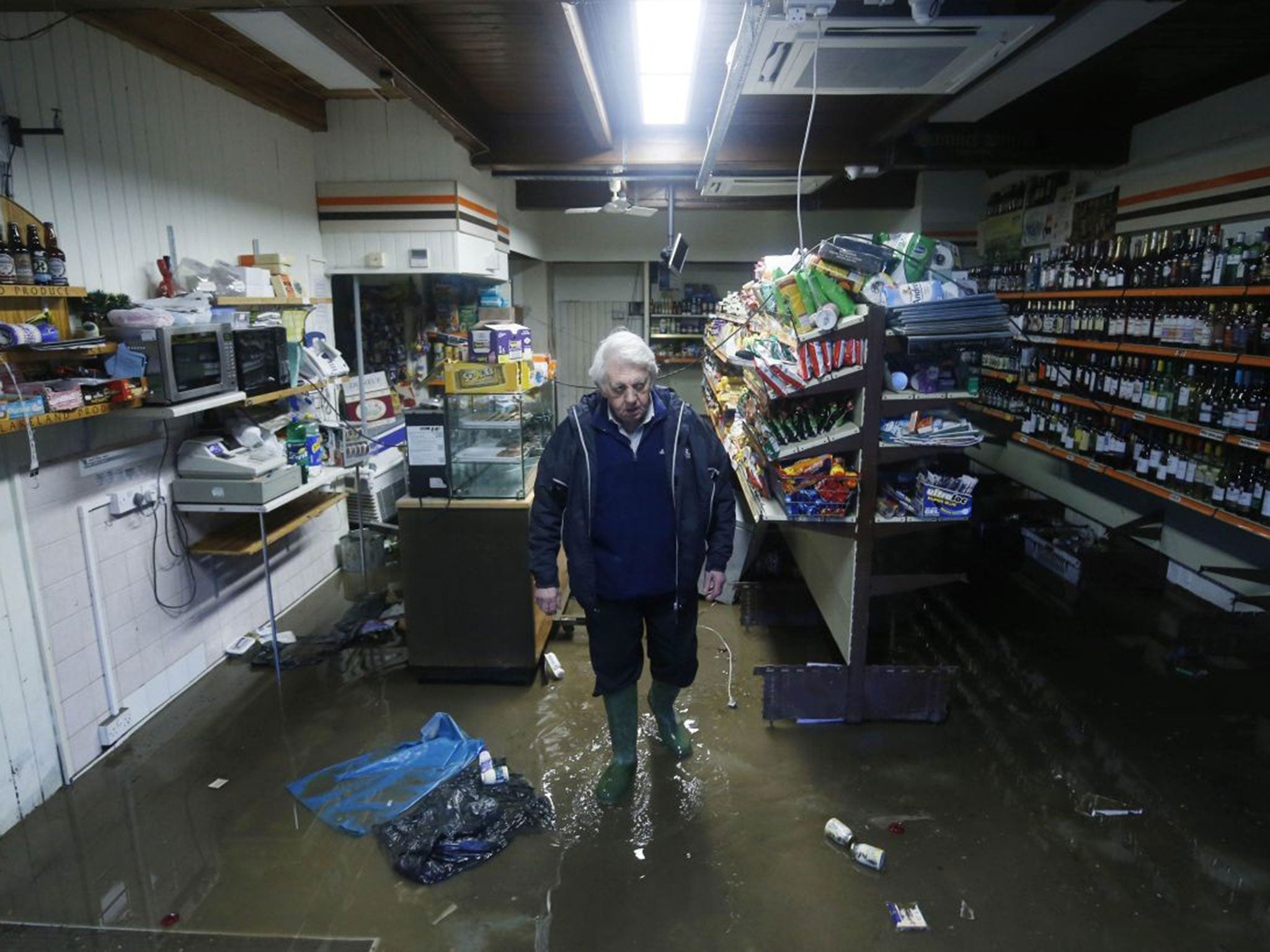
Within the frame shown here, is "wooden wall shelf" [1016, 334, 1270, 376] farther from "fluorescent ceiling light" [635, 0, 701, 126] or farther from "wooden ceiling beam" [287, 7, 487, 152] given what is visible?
"wooden ceiling beam" [287, 7, 487, 152]

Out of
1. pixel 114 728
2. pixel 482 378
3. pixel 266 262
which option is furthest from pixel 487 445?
pixel 114 728

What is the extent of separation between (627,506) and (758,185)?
432 centimetres

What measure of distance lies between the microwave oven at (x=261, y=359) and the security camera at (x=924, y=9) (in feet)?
10.6

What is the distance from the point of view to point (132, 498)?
11.4ft

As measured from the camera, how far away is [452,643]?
3924mm

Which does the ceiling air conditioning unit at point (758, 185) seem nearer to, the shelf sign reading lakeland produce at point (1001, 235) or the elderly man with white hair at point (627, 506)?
the shelf sign reading lakeland produce at point (1001, 235)

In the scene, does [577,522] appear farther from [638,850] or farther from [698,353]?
[698,353]

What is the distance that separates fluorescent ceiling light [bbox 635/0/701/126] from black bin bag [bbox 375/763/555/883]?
320 cm

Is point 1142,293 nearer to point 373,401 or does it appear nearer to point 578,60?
point 578,60

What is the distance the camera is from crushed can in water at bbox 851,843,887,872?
2.62 metres

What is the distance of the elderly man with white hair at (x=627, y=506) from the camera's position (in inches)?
110

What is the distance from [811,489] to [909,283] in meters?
0.97

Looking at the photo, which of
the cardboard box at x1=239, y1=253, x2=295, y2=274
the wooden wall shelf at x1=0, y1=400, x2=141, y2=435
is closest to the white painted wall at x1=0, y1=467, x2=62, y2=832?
the wooden wall shelf at x1=0, y1=400, x2=141, y2=435

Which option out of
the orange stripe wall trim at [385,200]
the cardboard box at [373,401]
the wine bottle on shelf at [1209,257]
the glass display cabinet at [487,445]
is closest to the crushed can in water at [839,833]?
the glass display cabinet at [487,445]
